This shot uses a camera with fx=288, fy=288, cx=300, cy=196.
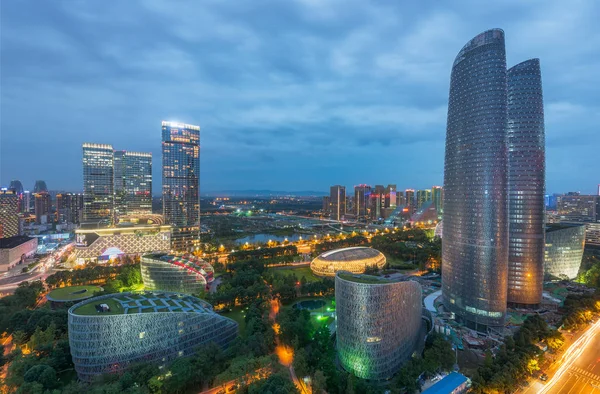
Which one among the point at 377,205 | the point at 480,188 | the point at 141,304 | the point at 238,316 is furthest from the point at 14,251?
the point at 377,205

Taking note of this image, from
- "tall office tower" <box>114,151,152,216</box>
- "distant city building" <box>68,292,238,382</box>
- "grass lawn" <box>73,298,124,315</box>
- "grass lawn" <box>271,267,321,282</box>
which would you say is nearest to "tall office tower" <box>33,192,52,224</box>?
"tall office tower" <box>114,151,152,216</box>

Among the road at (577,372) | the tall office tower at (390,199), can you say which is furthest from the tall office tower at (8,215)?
the tall office tower at (390,199)

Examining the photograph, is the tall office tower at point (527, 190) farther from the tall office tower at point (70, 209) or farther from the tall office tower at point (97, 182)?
the tall office tower at point (70, 209)

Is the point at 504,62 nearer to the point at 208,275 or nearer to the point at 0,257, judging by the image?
the point at 208,275

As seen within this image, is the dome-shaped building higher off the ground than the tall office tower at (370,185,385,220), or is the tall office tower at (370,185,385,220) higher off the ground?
the tall office tower at (370,185,385,220)

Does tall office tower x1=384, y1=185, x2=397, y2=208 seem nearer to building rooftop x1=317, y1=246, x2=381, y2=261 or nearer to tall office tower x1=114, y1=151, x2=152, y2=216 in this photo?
building rooftop x1=317, y1=246, x2=381, y2=261

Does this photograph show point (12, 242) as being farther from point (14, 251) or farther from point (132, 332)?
point (132, 332)

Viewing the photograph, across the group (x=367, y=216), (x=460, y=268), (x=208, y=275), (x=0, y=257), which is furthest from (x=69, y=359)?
(x=367, y=216)
